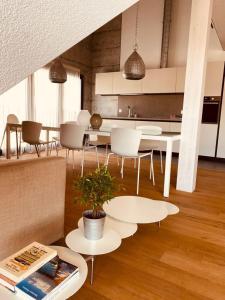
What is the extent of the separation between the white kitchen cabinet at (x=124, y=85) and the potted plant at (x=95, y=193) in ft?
15.8

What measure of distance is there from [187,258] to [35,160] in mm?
1163

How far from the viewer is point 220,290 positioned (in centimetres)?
130

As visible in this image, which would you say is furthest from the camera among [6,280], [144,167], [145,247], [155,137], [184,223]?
[144,167]

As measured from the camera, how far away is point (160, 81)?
5.46 meters

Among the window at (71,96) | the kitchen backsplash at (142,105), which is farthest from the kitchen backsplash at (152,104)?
the window at (71,96)

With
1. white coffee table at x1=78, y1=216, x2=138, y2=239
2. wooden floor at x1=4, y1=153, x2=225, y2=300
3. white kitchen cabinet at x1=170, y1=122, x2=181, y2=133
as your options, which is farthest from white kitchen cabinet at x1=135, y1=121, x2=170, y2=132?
white coffee table at x1=78, y1=216, x2=138, y2=239

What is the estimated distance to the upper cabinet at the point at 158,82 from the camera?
15.6ft

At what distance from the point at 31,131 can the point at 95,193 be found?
2703mm

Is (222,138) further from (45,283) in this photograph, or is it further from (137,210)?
(45,283)

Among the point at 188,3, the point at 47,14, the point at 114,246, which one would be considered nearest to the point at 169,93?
the point at 188,3

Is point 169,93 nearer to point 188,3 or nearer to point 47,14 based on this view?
point 188,3

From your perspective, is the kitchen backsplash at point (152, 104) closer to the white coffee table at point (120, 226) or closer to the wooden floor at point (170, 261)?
the wooden floor at point (170, 261)

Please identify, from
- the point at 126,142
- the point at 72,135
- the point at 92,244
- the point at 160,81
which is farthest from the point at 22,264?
the point at 160,81

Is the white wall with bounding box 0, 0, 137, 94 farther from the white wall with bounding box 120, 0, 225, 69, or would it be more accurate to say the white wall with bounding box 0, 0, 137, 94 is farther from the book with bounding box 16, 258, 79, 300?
the white wall with bounding box 120, 0, 225, 69
